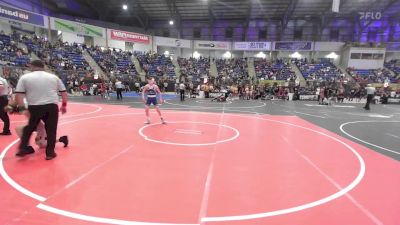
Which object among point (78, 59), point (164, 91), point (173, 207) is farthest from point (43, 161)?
point (78, 59)

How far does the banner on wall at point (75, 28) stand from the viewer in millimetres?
28891

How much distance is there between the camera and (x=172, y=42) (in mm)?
39562

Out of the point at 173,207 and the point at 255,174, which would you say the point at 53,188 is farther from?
the point at 255,174

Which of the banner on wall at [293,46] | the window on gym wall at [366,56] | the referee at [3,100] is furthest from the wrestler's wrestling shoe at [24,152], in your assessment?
the window on gym wall at [366,56]

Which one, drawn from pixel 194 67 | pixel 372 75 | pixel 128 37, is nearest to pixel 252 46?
pixel 194 67

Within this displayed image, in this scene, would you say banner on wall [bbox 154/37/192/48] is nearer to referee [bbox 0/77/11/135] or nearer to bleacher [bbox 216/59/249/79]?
bleacher [bbox 216/59/249/79]

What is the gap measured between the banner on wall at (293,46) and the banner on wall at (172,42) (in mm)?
13042

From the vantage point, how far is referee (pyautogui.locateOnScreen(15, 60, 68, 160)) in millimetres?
5020

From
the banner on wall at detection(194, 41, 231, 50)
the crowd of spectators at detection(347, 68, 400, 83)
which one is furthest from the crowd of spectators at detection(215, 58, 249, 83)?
the crowd of spectators at detection(347, 68, 400, 83)

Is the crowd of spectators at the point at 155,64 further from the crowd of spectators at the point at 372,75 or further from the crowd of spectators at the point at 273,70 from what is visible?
the crowd of spectators at the point at 372,75

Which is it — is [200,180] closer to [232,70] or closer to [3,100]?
[3,100]

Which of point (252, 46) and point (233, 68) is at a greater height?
point (252, 46)

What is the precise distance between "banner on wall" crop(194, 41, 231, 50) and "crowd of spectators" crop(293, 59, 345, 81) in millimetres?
10157

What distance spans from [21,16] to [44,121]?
2593 cm
